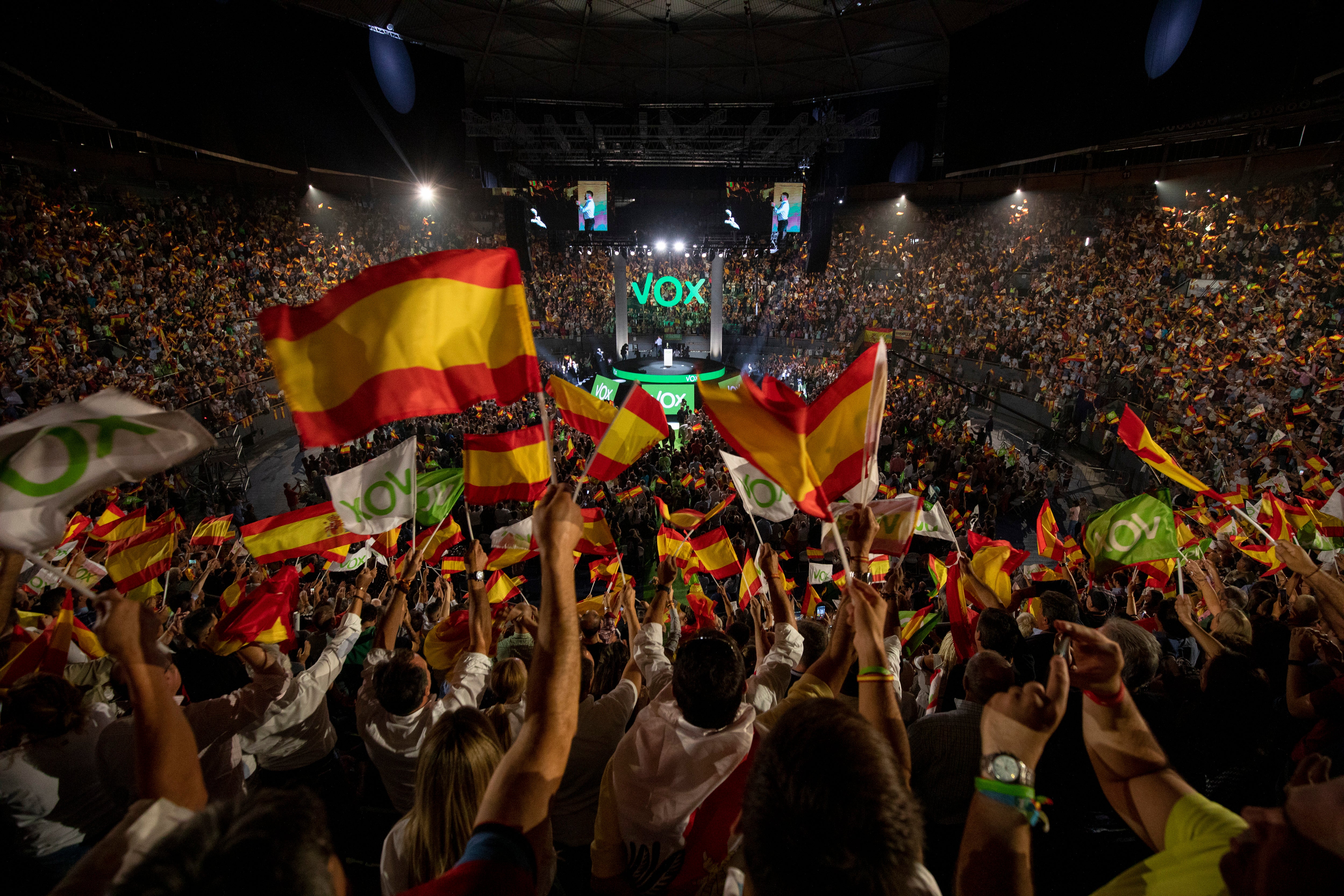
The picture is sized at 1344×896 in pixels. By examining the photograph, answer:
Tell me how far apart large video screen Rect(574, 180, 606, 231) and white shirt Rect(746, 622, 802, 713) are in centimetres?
2465

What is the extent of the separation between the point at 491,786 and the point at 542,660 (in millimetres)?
307

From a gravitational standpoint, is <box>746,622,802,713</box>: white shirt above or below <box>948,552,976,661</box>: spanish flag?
above

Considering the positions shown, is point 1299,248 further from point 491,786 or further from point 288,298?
point 288,298

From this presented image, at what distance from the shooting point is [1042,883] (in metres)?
2.65

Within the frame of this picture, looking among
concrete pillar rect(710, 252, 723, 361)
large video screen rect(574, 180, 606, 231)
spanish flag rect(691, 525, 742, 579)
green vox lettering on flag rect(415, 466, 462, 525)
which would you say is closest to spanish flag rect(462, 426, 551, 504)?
green vox lettering on flag rect(415, 466, 462, 525)

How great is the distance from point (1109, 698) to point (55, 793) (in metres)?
4.05

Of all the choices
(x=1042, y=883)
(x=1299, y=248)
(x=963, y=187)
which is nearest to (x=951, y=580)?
(x=1042, y=883)

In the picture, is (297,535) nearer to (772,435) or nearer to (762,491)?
(762,491)

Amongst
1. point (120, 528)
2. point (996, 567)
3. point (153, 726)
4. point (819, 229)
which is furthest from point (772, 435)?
point (819, 229)

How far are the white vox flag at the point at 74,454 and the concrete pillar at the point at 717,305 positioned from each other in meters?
24.2

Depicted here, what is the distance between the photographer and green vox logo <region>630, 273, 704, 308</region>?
84.7 ft

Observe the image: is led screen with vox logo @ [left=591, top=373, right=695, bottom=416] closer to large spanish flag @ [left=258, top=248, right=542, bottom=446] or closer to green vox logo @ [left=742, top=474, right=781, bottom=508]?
green vox logo @ [left=742, top=474, right=781, bottom=508]

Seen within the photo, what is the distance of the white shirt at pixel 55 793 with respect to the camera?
7.98 feet

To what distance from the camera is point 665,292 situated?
26.7m
